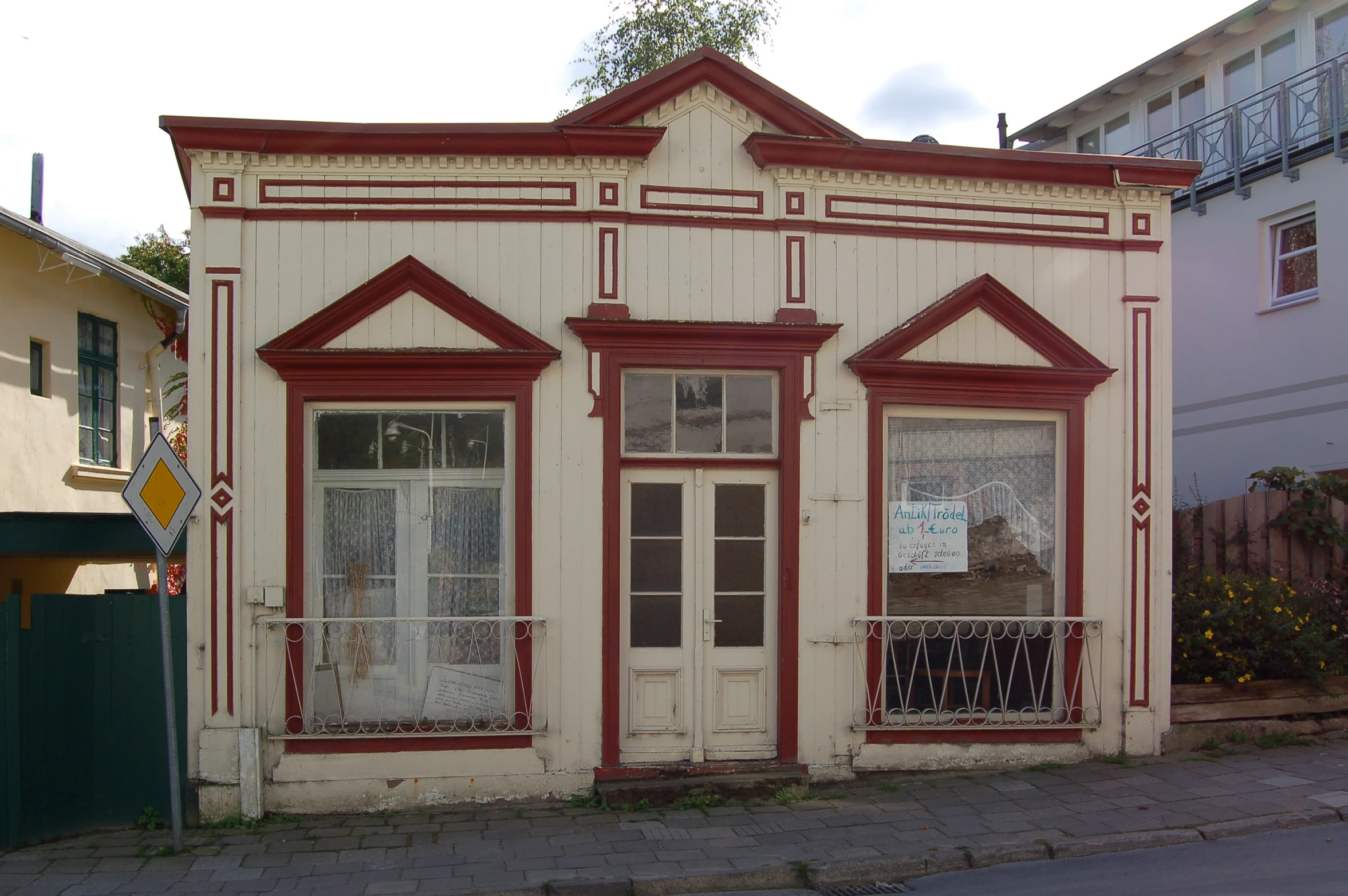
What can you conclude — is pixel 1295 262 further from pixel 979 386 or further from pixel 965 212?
pixel 979 386

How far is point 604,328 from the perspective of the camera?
25.4 ft

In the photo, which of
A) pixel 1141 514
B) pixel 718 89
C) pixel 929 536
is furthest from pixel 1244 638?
pixel 718 89

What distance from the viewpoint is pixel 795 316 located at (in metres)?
8.00

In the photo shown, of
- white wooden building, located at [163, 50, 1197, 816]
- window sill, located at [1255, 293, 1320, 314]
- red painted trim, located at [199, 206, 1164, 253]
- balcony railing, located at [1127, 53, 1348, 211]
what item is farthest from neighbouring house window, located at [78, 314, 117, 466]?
window sill, located at [1255, 293, 1320, 314]

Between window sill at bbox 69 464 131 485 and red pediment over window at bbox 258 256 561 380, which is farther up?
red pediment over window at bbox 258 256 561 380

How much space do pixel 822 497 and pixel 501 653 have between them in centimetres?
258

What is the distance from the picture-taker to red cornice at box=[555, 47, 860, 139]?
7.80 m

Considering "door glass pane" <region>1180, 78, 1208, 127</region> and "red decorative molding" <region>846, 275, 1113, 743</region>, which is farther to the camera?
"door glass pane" <region>1180, 78, 1208, 127</region>

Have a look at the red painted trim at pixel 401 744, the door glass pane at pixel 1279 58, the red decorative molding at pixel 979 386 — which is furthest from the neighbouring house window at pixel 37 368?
the door glass pane at pixel 1279 58

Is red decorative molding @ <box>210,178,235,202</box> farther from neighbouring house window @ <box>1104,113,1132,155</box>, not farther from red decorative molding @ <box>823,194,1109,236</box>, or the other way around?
neighbouring house window @ <box>1104,113,1132,155</box>

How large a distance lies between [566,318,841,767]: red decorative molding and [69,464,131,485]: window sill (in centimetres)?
747

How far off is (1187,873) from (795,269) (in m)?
4.63

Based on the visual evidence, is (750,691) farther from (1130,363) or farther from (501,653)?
(1130,363)

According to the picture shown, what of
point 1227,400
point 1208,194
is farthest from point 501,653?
point 1208,194
